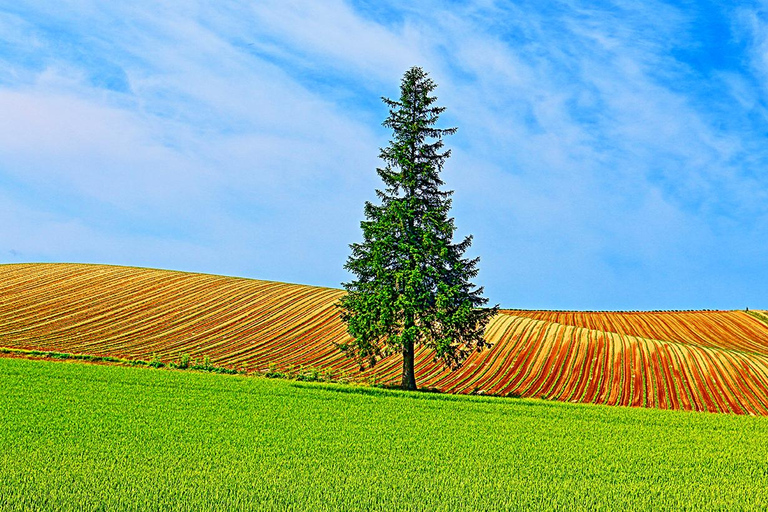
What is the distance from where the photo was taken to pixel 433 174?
115 feet

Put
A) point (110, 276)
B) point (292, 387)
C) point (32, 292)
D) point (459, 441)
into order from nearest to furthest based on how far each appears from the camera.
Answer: point (459, 441) → point (292, 387) → point (32, 292) → point (110, 276)

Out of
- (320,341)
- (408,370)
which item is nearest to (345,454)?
(408,370)

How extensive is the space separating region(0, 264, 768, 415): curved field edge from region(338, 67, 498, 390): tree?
669 cm

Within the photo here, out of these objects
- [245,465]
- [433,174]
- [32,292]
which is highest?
[433,174]

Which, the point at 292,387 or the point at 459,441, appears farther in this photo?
the point at 292,387

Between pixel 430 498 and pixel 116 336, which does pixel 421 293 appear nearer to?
pixel 430 498

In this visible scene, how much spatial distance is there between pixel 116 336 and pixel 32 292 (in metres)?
18.0

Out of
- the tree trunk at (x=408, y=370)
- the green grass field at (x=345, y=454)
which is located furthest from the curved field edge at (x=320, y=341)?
the green grass field at (x=345, y=454)

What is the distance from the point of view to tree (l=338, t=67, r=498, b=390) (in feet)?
105

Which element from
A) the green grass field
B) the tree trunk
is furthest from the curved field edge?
the green grass field

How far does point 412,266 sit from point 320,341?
18301 mm

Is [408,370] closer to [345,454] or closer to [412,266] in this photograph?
[412,266]

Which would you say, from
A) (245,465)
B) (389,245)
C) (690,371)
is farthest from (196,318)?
(245,465)

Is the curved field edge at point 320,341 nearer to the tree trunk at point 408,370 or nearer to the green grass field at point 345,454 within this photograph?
the tree trunk at point 408,370
